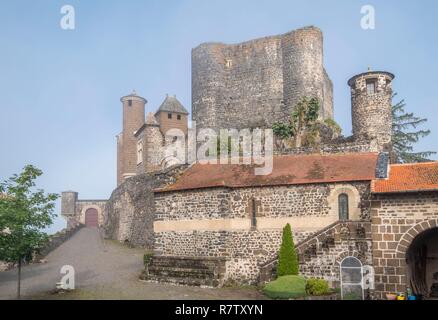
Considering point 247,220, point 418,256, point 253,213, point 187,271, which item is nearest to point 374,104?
point 418,256

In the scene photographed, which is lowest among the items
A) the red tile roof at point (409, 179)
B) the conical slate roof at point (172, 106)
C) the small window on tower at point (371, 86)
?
the red tile roof at point (409, 179)

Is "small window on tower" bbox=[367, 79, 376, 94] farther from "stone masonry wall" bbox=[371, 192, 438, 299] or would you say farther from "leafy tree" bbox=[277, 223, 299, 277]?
"leafy tree" bbox=[277, 223, 299, 277]

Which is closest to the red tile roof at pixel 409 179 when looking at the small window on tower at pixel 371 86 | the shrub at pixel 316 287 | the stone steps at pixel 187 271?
the shrub at pixel 316 287

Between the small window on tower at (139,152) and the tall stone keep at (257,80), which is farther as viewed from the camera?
the small window on tower at (139,152)

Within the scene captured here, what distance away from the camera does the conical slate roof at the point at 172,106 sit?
48438 millimetres

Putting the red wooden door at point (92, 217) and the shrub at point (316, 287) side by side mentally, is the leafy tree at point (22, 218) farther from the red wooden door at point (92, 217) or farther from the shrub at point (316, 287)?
the red wooden door at point (92, 217)

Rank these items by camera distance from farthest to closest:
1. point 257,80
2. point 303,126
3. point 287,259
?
point 257,80 < point 303,126 < point 287,259

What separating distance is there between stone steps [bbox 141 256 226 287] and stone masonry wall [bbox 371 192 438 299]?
791cm

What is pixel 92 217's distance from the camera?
66312 mm

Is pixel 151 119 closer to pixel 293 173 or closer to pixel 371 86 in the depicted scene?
pixel 371 86

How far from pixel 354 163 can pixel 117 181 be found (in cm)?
3836

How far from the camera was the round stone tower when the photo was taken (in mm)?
34938

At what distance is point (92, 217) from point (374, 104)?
146 ft

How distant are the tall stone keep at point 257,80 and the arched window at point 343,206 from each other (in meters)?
21.8
